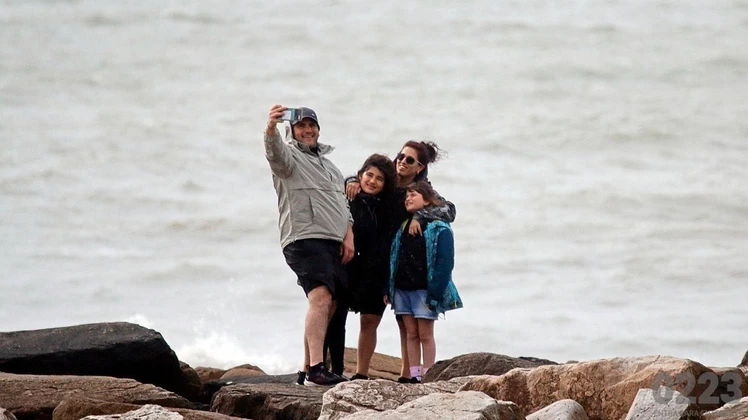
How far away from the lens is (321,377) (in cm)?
660

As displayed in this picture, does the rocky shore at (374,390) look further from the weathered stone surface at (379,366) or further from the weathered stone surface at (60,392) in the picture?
the weathered stone surface at (379,366)

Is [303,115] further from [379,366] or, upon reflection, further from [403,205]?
[379,366]

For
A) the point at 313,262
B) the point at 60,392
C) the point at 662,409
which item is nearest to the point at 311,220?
the point at 313,262

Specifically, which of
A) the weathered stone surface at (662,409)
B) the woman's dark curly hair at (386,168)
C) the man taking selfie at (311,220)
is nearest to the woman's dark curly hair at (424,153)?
the woman's dark curly hair at (386,168)

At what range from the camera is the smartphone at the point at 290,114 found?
264 inches

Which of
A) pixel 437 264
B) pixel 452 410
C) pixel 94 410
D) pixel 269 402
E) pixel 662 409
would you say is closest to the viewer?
pixel 452 410

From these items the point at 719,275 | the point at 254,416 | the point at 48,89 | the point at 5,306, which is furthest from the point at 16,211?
the point at 254,416

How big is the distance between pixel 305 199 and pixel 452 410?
234 centimetres

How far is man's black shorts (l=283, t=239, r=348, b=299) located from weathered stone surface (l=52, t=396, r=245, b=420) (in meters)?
1.43

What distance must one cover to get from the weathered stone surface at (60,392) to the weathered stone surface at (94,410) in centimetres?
34

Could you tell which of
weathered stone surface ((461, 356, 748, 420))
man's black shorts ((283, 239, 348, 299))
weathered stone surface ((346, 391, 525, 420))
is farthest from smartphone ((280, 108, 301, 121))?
weathered stone surface ((346, 391, 525, 420))

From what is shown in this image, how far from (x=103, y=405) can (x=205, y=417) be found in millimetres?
491

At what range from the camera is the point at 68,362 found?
23.5 ft

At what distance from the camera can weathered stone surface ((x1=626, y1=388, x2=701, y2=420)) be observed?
4.94 meters
